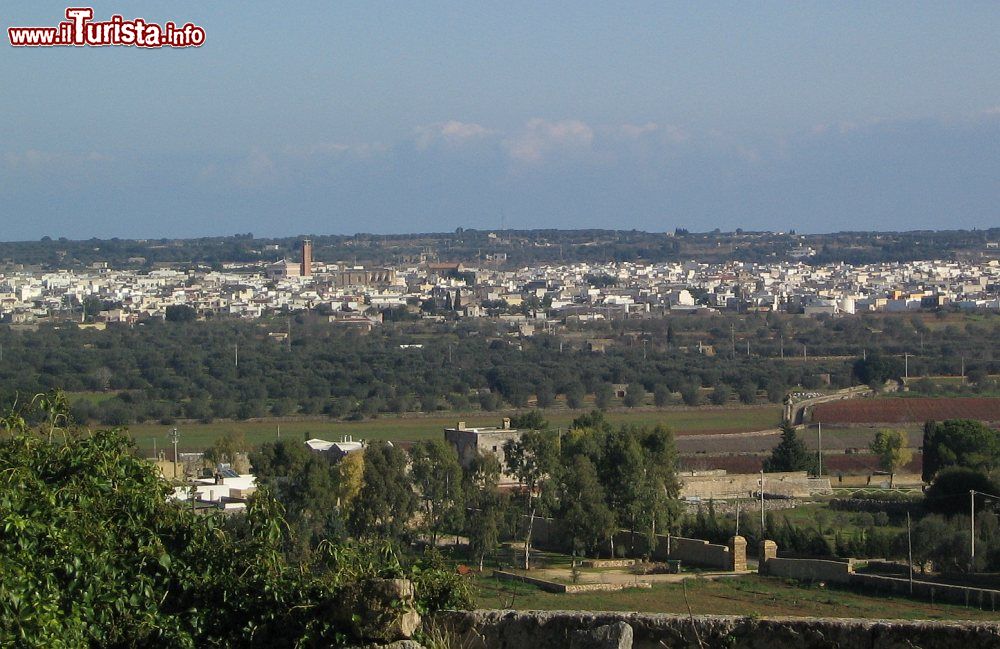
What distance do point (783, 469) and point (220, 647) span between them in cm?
2683

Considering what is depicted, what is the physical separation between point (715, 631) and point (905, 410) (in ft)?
134

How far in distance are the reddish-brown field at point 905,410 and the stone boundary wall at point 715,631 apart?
37.9 meters

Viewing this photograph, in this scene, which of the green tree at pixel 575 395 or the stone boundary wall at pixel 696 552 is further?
the green tree at pixel 575 395

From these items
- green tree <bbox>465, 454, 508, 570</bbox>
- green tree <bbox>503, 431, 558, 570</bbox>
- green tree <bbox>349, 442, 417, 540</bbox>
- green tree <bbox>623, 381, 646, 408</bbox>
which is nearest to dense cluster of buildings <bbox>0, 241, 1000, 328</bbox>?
green tree <bbox>623, 381, 646, 408</bbox>

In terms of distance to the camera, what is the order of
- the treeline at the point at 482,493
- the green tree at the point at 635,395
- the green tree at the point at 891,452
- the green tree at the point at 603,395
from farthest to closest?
the green tree at the point at 635,395 → the green tree at the point at 603,395 → the green tree at the point at 891,452 → the treeline at the point at 482,493

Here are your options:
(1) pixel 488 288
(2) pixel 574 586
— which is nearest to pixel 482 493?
(2) pixel 574 586

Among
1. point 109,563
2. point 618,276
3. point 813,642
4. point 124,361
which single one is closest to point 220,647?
point 109,563

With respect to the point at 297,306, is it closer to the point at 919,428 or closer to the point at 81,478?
the point at 919,428

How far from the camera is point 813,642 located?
499 centimetres

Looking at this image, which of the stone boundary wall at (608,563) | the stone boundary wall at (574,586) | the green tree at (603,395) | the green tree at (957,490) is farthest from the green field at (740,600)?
the green tree at (603,395)

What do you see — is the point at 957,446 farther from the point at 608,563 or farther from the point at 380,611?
the point at 380,611

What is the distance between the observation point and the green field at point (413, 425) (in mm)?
40156

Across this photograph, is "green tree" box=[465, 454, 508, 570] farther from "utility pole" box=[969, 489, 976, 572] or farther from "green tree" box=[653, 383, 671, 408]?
"green tree" box=[653, 383, 671, 408]

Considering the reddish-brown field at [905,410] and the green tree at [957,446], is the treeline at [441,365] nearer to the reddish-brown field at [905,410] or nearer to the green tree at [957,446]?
the reddish-brown field at [905,410]
